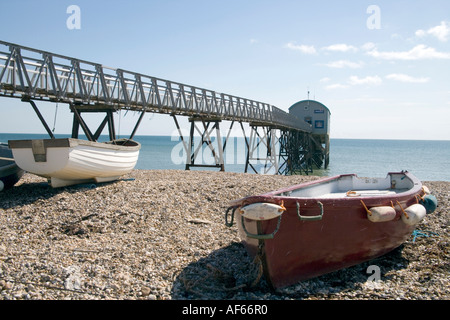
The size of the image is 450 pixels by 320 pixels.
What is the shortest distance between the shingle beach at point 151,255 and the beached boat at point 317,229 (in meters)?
0.30

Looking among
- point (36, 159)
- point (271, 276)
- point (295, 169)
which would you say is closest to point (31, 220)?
point (36, 159)

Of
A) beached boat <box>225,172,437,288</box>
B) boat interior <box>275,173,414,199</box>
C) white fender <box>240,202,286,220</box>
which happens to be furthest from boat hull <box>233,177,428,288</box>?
boat interior <box>275,173,414,199</box>

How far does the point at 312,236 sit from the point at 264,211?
107 cm

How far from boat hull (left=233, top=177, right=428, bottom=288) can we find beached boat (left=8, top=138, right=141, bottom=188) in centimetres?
594

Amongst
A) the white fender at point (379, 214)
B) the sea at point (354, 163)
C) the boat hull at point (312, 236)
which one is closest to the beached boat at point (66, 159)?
the boat hull at point (312, 236)

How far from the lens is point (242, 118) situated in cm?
2589

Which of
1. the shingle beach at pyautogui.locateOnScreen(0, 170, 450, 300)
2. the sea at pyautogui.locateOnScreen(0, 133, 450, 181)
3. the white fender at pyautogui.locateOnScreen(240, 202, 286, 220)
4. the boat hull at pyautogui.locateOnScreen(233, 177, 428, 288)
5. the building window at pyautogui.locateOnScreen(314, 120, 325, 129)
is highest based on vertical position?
the building window at pyautogui.locateOnScreen(314, 120, 325, 129)

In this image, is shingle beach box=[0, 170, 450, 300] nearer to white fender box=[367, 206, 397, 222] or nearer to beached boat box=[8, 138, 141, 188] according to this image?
beached boat box=[8, 138, 141, 188]

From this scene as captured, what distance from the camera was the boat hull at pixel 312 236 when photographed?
577 cm

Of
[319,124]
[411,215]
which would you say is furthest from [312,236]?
[319,124]

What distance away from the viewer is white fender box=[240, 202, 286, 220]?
5488 mm

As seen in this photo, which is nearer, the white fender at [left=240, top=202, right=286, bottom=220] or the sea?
the white fender at [left=240, top=202, right=286, bottom=220]

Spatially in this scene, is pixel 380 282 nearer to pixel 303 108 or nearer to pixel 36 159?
pixel 36 159

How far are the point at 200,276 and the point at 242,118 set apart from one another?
20.3 metres
